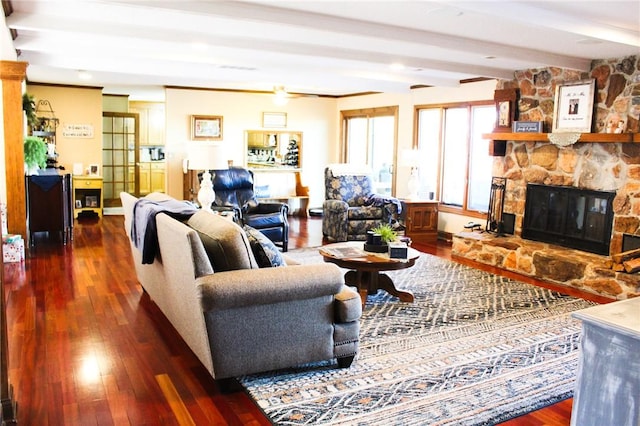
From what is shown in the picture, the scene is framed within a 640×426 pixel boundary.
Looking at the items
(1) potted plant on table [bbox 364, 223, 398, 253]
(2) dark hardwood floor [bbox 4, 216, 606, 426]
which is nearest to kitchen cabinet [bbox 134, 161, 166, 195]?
(2) dark hardwood floor [bbox 4, 216, 606, 426]

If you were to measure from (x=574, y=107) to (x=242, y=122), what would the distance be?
5712 millimetres

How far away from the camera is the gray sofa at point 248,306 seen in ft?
9.65

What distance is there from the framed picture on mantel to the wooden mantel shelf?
0.20 metres

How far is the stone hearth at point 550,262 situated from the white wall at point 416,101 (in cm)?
112

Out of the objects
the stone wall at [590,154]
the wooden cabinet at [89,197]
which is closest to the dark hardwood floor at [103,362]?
the stone wall at [590,154]

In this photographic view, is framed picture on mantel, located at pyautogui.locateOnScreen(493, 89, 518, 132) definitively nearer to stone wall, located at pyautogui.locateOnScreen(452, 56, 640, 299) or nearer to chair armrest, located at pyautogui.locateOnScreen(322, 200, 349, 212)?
stone wall, located at pyautogui.locateOnScreen(452, 56, 640, 299)

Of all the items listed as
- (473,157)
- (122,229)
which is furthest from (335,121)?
(122,229)

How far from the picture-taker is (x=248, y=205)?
23.1ft

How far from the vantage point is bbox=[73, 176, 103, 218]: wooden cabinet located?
929 centimetres

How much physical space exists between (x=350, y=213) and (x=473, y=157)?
1912mm

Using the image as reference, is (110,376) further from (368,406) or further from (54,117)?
(54,117)

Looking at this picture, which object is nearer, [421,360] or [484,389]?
[484,389]

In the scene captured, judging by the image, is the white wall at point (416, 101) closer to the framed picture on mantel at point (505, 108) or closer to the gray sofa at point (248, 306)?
the framed picture on mantel at point (505, 108)

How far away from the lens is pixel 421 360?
11.6 ft
